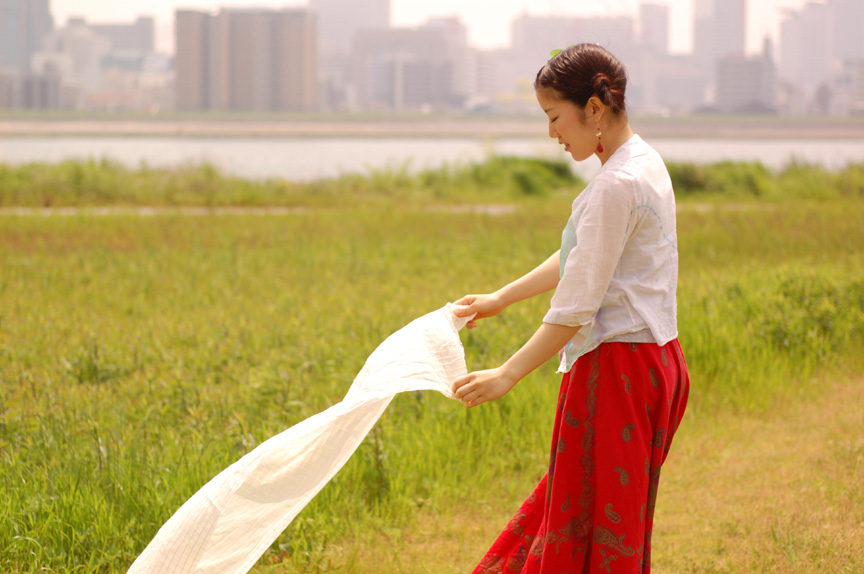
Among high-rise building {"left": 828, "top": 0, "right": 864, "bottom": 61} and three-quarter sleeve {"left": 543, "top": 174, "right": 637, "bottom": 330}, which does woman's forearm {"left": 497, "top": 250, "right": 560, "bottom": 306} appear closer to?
three-quarter sleeve {"left": 543, "top": 174, "right": 637, "bottom": 330}

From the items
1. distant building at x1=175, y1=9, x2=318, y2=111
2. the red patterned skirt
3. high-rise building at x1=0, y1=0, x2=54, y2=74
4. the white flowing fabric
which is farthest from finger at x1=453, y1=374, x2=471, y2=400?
high-rise building at x1=0, y1=0, x2=54, y2=74

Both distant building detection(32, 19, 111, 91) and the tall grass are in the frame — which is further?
distant building detection(32, 19, 111, 91)

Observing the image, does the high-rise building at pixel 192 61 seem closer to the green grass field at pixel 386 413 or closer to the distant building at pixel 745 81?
the distant building at pixel 745 81

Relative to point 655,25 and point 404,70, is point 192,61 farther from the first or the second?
point 655,25

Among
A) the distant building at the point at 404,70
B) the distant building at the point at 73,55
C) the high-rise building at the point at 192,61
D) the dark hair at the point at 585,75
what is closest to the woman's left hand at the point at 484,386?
the dark hair at the point at 585,75

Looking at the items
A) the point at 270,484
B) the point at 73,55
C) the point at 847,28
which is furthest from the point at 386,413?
the point at 73,55

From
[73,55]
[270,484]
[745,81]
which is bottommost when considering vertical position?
[270,484]

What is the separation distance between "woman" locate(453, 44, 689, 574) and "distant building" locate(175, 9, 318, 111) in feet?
389

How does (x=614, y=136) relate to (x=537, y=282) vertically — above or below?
above

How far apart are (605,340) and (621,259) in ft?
0.63

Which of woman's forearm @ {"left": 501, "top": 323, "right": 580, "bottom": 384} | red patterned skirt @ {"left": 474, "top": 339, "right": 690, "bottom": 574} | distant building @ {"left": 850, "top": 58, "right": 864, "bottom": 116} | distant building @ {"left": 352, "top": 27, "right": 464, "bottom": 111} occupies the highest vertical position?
distant building @ {"left": 352, "top": 27, "right": 464, "bottom": 111}

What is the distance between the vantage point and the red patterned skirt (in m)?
2.03

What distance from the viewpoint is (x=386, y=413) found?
4.20m

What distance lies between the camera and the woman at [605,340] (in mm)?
1980
